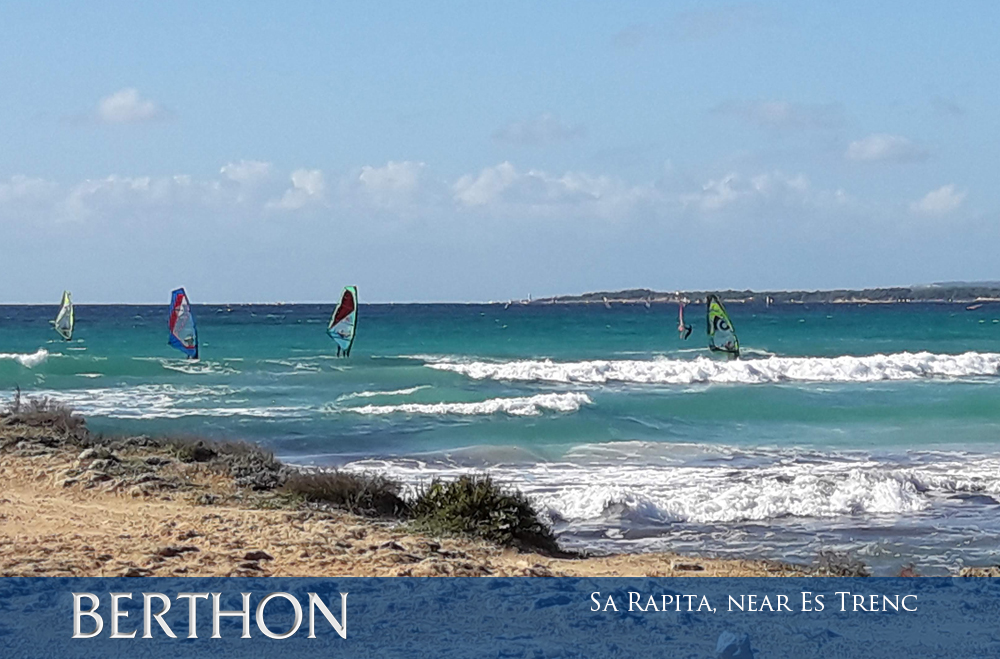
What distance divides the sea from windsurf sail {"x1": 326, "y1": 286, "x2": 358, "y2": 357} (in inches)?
57.8

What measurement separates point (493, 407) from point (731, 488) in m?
10.7

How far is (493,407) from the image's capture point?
2227 cm

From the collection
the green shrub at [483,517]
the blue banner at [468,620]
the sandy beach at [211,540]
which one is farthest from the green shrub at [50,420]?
the blue banner at [468,620]

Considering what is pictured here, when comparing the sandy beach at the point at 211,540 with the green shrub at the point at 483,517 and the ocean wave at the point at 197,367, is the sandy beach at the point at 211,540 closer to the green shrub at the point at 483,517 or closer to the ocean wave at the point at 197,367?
the green shrub at the point at 483,517

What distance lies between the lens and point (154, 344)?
45.7 m

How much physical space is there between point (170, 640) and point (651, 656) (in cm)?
220

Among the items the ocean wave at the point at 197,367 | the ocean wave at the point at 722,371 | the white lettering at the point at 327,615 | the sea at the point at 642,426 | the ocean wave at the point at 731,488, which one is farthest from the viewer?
the ocean wave at the point at 197,367

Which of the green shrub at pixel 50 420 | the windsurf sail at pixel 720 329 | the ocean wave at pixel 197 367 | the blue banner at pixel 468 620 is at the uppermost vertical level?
the windsurf sail at pixel 720 329

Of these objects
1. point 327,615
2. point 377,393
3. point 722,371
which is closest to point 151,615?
point 327,615

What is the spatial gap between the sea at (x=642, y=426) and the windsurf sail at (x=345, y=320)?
1467 mm

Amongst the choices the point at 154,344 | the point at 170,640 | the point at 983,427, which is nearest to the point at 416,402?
the point at 983,427

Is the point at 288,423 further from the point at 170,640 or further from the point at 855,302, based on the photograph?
the point at 855,302

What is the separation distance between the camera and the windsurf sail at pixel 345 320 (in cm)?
1685

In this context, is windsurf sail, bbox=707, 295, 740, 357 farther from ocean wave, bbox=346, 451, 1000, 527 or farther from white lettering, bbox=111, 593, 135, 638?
white lettering, bbox=111, 593, 135, 638
